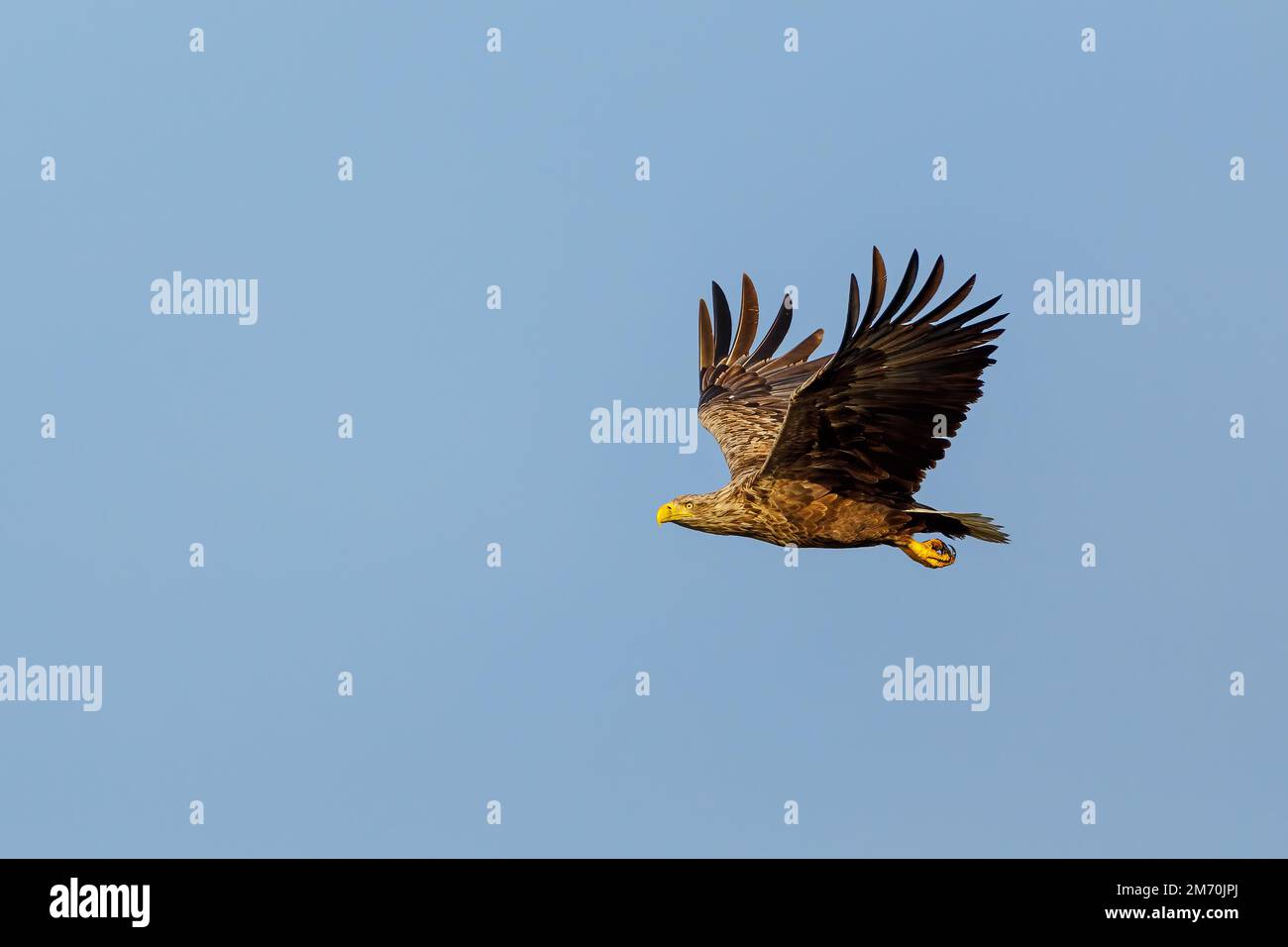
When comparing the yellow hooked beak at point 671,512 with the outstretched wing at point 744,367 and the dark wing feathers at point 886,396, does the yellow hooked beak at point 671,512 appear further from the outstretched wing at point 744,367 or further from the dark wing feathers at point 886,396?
the outstretched wing at point 744,367

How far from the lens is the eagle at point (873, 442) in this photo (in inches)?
585

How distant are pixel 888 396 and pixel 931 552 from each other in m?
1.60

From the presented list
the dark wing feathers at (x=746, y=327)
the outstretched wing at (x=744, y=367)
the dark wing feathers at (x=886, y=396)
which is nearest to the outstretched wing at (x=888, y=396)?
the dark wing feathers at (x=886, y=396)

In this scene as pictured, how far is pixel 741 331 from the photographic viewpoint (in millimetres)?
20125

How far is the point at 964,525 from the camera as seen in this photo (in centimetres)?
1584

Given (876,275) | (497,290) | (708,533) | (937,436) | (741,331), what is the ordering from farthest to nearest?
(497,290) < (741,331) < (708,533) < (937,436) < (876,275)

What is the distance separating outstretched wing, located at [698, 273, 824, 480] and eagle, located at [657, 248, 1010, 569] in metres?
1.61

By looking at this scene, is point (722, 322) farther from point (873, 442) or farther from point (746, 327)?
point (873, 442)

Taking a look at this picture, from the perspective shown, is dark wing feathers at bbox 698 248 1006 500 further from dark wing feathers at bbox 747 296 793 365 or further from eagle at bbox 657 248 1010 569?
dark wing feathers at bbox 747 296 793 365

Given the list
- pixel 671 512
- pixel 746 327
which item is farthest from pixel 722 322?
pixel 671 512
